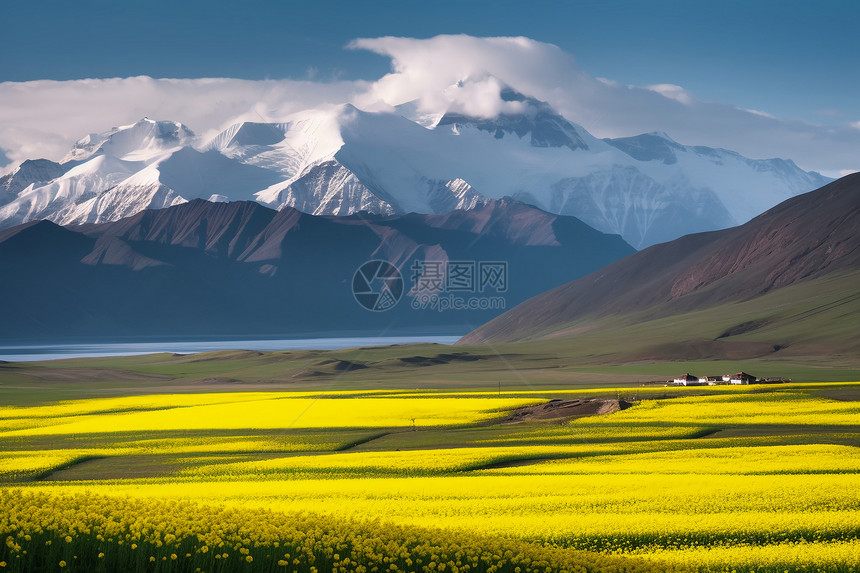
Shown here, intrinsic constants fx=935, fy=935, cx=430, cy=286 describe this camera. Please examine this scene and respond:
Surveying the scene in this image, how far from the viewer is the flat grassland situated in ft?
62.2

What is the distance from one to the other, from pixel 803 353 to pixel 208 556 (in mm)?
179142

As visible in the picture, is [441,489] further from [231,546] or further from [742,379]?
[742,379]

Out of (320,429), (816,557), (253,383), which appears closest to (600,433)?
(320,429)

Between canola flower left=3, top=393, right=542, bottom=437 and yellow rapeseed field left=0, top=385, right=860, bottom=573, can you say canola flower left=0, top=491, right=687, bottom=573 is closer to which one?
yellow rapeseed field left=0, top=385, right=860, bottom=573

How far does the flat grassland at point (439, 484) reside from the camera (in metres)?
19.0

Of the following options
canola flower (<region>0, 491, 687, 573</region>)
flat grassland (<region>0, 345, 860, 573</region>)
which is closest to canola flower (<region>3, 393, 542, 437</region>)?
flat grassland (<region>0, 345, 860, 573</region>)

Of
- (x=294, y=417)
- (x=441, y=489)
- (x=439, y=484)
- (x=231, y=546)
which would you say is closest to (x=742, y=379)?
(x=294, y=417)

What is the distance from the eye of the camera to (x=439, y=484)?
3659 cm

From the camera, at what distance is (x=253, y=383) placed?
149 metres

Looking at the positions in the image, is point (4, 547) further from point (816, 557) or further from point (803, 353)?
point (803, 353)

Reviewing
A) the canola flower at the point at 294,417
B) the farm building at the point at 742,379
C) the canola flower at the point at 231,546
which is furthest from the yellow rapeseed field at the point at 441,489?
the farm building at the point at 742,379

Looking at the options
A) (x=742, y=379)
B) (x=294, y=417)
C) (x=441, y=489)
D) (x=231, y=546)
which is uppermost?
(x=742, y=379)

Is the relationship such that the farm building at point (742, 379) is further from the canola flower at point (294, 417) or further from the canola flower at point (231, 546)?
the canola flower at point (231, 546)

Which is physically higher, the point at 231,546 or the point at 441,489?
the point at 231,546
